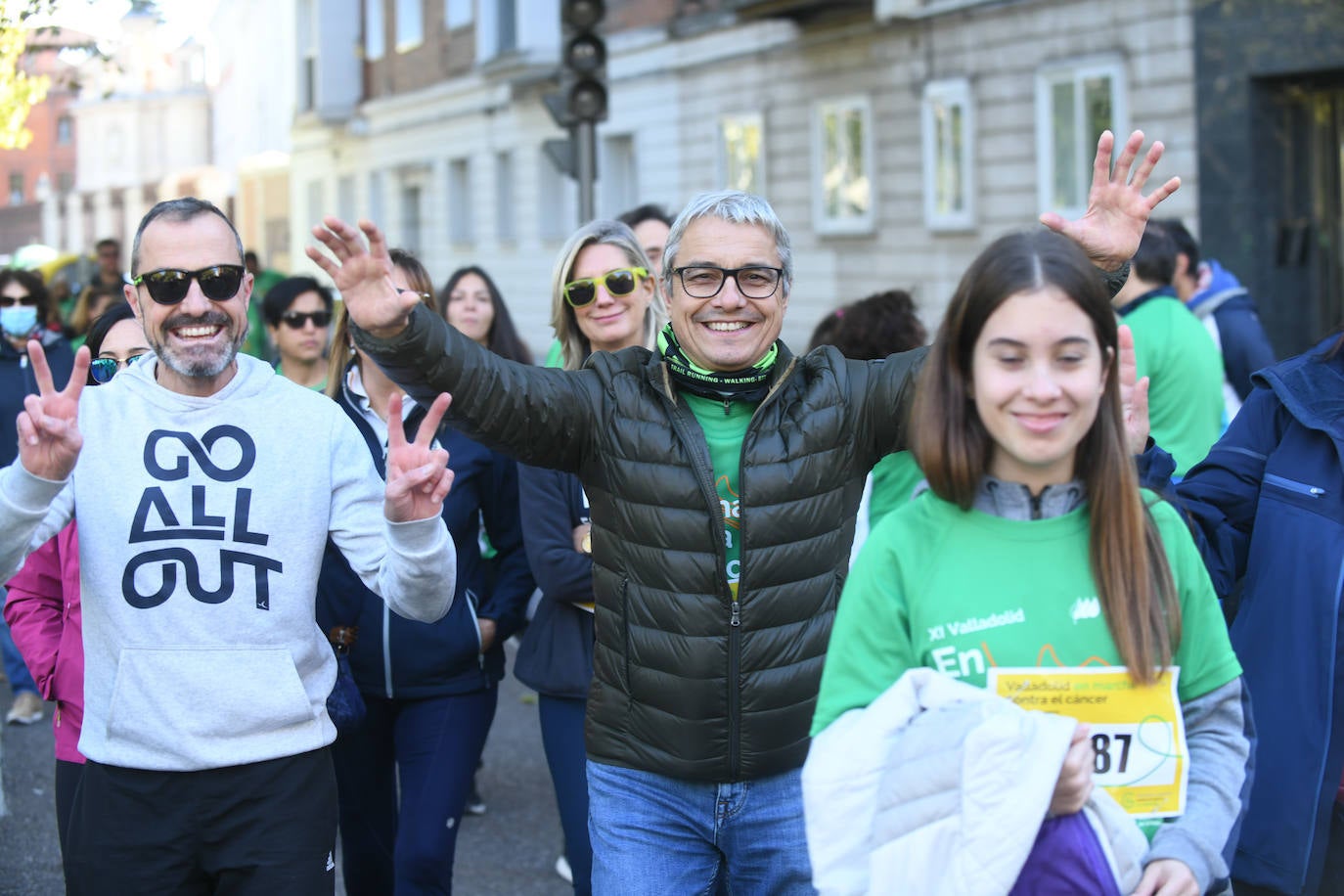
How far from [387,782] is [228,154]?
57034 millimetres

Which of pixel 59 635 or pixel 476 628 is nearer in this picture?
pixel 59 635

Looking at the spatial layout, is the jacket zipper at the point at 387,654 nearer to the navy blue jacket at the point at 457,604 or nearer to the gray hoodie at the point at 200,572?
the navy blue jacket at the point at 457,604

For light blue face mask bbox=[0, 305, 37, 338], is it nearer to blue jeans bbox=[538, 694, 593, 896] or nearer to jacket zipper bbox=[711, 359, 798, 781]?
blue jeans bbox=[538, 694, 593, 896]

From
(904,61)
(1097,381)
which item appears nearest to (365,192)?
(904,61)

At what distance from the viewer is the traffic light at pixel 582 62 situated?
11.1 meters

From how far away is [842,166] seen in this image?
2134 centimetres

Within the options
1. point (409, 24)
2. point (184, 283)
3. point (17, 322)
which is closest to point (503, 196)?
point (409, 24)

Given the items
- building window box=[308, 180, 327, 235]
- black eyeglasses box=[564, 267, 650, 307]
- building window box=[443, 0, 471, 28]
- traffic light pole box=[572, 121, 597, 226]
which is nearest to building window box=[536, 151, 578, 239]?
building window box=[443, 0, 471, 28]

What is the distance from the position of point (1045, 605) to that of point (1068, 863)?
378 mm

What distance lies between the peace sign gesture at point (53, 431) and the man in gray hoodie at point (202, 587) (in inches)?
1.0

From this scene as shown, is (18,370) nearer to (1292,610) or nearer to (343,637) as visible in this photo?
(343,637)

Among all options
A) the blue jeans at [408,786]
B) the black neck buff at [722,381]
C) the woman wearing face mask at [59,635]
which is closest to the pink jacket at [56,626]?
the woman wearing face mask at [59,635]

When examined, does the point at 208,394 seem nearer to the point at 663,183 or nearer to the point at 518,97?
the point at 663,183

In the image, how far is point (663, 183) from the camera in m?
25.3
